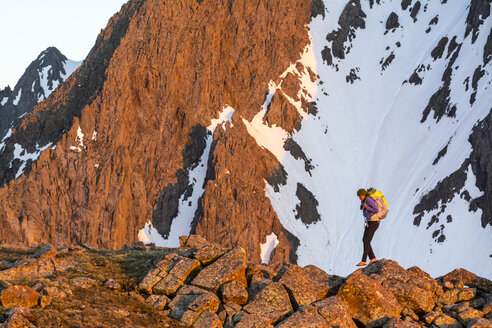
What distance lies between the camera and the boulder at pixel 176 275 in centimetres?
1517

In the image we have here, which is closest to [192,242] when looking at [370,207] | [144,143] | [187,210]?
[370,207]

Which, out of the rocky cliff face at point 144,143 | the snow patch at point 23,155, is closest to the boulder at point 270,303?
the rocky cliff face at point 144,143

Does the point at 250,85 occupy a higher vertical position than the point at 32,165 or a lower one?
higher

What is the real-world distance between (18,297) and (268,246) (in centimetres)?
10144

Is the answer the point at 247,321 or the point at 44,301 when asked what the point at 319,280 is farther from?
the point at 44,301

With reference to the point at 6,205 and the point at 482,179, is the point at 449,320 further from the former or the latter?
the point at 482,179

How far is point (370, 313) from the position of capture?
14617mm

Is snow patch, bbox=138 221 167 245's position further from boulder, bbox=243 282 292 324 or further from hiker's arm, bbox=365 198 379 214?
boulder, bbox=243 282 292 324

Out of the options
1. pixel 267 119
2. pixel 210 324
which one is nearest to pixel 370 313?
pixel 210 324

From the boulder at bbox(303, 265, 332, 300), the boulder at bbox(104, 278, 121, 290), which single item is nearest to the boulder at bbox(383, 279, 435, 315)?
the boulder at bbox(303, 265, 332, 300)

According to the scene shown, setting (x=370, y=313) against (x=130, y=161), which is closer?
(x=370, y=313)

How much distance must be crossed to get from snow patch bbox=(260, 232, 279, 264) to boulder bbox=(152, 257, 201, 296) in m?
94.8

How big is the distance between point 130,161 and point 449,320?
10173 cm

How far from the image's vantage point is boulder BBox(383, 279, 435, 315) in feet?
51.3
